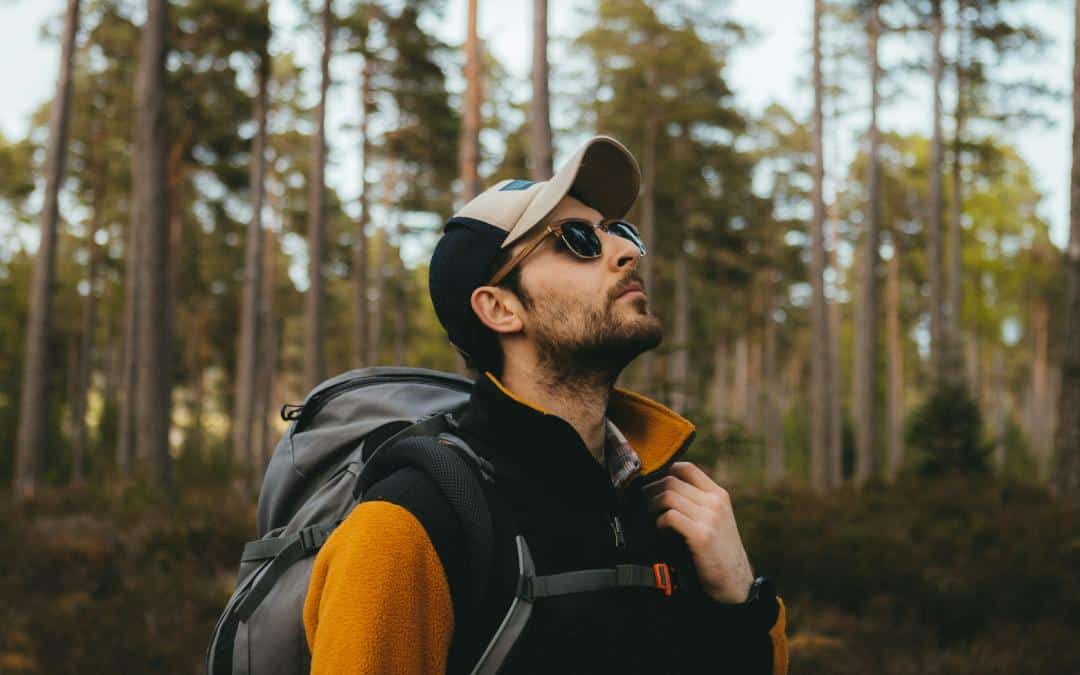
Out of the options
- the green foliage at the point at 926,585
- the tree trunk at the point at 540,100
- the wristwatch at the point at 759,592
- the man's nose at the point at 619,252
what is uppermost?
the tree trunk at the point at 540,100

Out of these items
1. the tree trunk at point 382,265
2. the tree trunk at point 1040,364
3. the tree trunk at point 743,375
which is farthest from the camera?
the tree trunk at point 1040,364

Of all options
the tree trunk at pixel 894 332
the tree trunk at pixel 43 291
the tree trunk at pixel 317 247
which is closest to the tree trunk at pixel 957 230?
Answer: the tree trunk at pixel 894 332

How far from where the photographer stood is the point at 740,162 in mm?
27812

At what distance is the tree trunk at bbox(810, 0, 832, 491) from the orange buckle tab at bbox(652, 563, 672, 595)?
1893cm

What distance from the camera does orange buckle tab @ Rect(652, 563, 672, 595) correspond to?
1.91 meters

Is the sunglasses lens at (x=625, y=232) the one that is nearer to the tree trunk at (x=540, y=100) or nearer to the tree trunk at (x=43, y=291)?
the tree trunk at (x=540, y=100)

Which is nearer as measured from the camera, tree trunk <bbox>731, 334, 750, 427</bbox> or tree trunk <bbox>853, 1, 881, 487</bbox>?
tree trunk <bbox>853, 1, 881, 487</bbox>

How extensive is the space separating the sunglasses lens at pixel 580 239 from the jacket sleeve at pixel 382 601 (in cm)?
86

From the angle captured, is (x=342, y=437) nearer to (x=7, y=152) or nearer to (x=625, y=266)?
(x=625, y=266)

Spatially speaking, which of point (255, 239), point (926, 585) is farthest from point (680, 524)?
point (255, 239)

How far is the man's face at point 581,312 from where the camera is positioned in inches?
83.4

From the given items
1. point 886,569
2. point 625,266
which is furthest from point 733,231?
point 625,266

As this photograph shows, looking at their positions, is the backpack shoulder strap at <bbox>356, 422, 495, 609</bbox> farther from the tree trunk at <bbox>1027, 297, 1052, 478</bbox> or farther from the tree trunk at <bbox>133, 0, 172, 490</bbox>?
the tree trunk at <bbox>1027, 297, 1052, 478</bbox>

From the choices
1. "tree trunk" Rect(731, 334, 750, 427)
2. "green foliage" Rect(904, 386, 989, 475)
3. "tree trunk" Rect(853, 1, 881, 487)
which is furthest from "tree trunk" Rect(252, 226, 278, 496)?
"tree trunk" Rect(731, 334, 750, 427)
